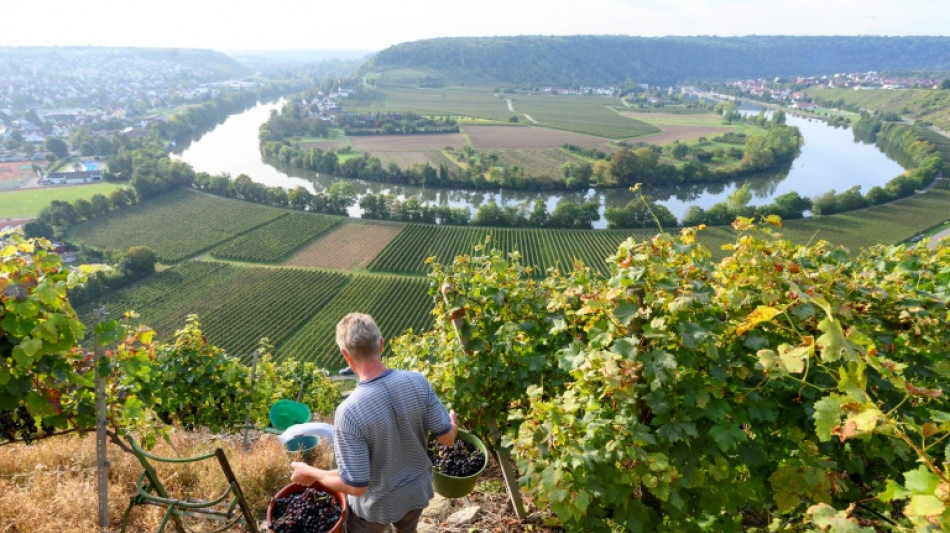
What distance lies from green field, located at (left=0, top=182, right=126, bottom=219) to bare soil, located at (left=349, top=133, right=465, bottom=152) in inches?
1250

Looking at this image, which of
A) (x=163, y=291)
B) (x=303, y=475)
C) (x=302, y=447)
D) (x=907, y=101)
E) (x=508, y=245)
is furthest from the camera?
(x=907, y=101)

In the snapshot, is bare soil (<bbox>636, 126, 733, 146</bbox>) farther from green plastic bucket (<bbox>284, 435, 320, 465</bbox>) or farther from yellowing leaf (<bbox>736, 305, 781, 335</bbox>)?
yellowing leaf (<bbox>736, 305, 781, 335</bbox>)

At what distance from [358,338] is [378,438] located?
0.56 meters

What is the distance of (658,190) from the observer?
5456 cm

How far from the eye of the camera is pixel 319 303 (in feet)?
97.9

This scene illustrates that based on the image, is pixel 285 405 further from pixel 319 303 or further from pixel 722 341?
pixel 319 303

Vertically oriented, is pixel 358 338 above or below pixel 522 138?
above

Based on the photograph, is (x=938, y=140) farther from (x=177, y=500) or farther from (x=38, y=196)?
(x=38, y=196)

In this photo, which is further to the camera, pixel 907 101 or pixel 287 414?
pixel 907 101

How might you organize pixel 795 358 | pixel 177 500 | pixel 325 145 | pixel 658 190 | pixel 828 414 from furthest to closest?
pixel 325 145 → pixel 658 190 → pixel 177 500 → pixel 795 358 → pixel 828 414

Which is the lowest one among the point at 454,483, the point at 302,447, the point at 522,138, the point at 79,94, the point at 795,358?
the point at 522,138

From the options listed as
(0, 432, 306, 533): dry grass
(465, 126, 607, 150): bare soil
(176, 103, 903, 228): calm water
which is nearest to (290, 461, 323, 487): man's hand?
(0, 432, 306, 533): dry grass

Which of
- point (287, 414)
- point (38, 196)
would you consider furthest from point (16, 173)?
point (287, 414)

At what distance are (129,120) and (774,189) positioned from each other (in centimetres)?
11159
